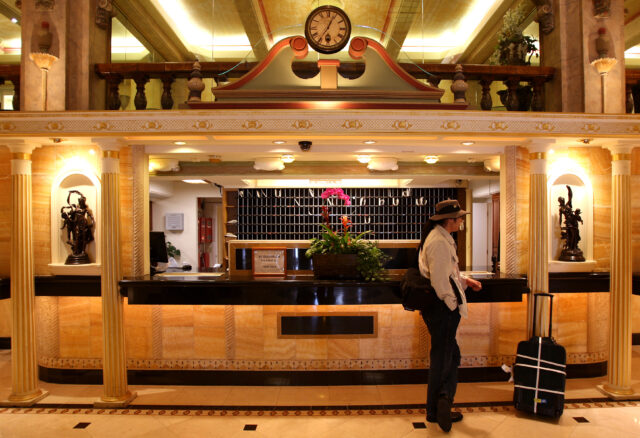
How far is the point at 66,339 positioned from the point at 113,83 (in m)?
3.02

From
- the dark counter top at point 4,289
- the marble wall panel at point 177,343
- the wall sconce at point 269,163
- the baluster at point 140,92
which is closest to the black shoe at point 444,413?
the marble wall panel at point 177,343

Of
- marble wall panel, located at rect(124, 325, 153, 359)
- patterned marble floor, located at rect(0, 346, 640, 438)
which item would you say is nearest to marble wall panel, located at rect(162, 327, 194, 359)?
marble wall panel, located at rect(124, 325, 153, 359)

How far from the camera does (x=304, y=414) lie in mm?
3877

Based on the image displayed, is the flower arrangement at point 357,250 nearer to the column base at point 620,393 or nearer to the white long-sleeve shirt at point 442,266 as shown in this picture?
the white long-sleeve shirt at point 442,266

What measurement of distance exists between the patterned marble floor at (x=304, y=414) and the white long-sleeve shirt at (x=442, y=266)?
4.00 ft

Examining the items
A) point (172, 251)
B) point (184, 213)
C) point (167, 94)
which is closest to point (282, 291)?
point (167, 94)

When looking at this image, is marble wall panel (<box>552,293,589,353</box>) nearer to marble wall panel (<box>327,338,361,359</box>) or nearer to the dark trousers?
the dark trousers

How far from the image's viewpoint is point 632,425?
11.8 feet

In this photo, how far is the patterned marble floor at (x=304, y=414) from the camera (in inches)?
139

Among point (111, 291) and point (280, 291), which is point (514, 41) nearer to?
point (280, 291)

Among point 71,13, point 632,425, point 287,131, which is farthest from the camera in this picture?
point 71,13

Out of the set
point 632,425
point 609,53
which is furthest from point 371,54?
point 632,425

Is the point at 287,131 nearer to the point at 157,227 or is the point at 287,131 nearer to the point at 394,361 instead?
the point at 394,361

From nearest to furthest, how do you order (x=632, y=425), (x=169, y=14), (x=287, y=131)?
(x=632, y=425) < (x=287, y=131) < (x=169, y=14)
